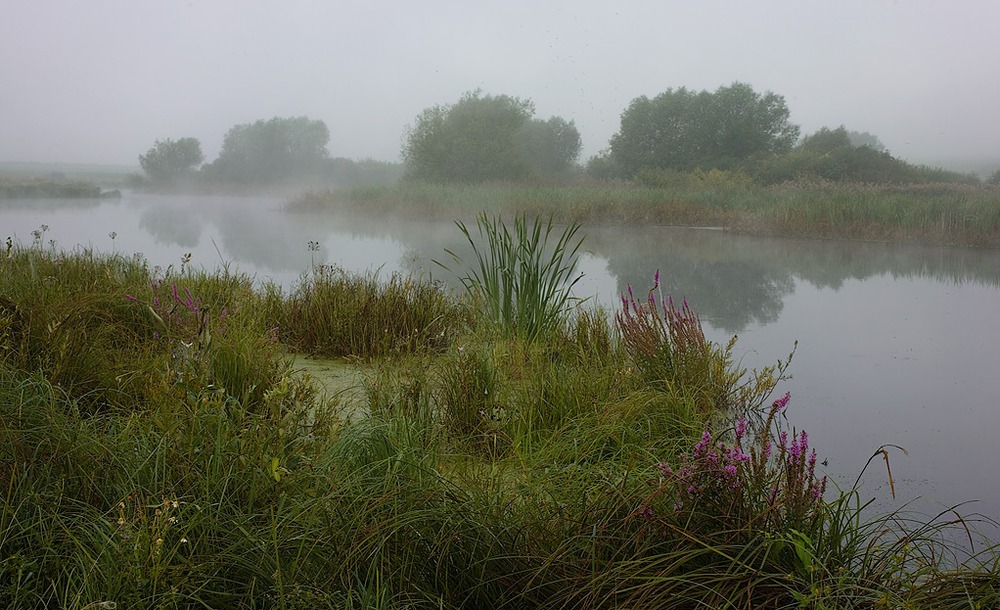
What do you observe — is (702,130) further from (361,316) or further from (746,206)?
(361,316)

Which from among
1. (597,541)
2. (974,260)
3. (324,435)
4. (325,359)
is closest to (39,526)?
(324,435)

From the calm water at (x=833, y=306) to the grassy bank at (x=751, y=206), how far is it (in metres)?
0.71

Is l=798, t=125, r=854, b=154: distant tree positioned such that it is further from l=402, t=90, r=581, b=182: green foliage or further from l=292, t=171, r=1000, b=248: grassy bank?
l=402, t=90, r=581, b=182: green foliage

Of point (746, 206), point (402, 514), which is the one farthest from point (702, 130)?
point (402, 514)

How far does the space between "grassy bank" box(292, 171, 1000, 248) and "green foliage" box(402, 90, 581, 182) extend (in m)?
3.86

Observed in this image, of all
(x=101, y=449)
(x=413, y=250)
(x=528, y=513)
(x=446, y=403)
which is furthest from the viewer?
(x=413, y=250)

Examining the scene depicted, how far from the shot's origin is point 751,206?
12961 millimetres

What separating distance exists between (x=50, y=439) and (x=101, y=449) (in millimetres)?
110

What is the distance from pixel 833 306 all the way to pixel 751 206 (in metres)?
7.71

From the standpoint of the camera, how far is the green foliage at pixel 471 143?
24250mm

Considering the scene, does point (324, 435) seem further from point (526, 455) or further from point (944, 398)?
point (944, 398)

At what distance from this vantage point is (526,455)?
2.19 m

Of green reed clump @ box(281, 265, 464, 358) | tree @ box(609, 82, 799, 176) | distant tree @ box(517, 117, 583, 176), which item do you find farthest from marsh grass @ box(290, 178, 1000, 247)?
distant tree @ box(517, 117, 583, 176)

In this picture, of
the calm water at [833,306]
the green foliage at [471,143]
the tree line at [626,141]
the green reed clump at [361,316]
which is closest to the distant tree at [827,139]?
the tree line at [626,141]
